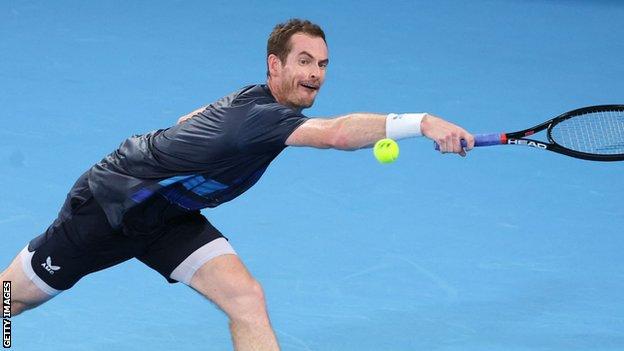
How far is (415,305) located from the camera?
22.3 ft

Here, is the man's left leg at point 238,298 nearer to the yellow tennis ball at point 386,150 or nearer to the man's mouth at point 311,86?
the man's mouth at point 311,86

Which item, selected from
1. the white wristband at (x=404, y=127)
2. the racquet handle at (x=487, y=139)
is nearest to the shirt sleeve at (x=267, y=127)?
the white wristband at (x=404, y=127)

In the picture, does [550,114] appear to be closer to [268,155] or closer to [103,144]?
[103,144]

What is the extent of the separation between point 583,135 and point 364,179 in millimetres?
2550

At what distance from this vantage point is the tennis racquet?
5387mm

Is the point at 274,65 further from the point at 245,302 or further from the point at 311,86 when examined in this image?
the point at 245,302

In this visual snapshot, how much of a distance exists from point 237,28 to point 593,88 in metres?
3.17

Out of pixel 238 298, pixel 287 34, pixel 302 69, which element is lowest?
pixel 238 298

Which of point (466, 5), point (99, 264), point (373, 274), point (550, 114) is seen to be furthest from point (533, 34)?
point (99, 264)

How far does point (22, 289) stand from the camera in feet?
18.8

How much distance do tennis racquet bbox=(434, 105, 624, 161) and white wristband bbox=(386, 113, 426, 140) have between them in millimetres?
370

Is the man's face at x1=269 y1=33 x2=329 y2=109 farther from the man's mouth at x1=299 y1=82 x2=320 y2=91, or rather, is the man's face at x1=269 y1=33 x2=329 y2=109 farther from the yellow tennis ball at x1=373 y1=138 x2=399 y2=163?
the yellow tennis ball at x1=373 y1=138 x2=399 y2=163

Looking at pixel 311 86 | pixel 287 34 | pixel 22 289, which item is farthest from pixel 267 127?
pixel 22 289

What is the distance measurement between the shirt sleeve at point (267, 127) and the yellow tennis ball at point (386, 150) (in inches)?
14.0
